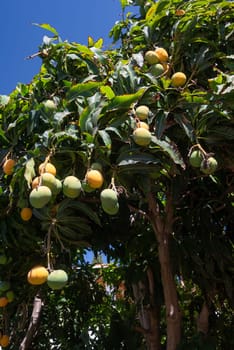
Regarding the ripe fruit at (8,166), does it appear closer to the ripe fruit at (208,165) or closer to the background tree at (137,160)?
the background tree at (137,160)

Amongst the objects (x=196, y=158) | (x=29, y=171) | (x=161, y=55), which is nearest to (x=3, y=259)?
(x=29, y=171)

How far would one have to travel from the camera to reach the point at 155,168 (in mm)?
1725

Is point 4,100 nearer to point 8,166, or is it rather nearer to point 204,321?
point 8,166

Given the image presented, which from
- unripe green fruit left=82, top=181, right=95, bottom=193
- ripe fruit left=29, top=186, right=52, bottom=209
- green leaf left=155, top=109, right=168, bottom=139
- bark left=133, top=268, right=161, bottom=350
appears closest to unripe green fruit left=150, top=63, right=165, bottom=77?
green leaf left=155, top=109, right=168, bottom=139

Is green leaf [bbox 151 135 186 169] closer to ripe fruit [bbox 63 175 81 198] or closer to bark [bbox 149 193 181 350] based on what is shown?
ripe fruit [bbox 63 175 81 198]

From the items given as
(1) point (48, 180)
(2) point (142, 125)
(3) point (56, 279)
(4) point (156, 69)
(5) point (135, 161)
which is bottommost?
(3) point (56, 279)

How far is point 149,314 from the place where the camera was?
2.63 m

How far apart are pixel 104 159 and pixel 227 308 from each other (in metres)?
1.99

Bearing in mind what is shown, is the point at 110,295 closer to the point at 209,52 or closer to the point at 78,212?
the point at 78,212

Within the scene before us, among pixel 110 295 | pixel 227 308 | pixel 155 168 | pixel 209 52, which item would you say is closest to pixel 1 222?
pixel 155 168

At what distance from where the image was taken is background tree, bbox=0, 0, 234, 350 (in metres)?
1.70

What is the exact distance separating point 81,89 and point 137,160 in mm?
356

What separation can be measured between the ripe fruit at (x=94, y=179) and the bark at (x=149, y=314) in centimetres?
120

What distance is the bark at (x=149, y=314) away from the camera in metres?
2.52
